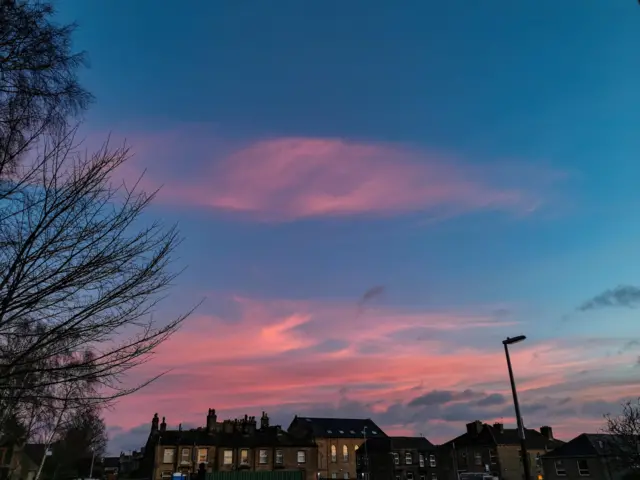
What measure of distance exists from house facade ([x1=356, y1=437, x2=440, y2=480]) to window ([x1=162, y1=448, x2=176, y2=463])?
1080 inches

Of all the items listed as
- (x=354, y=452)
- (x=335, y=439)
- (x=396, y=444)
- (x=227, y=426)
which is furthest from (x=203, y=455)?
(x=396, y=444)

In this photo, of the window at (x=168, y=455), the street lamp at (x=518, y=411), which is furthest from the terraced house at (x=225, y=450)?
the street lamp at (x=518, y=411)

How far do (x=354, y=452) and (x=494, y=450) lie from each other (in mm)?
21270

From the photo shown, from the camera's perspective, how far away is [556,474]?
55.2 meters

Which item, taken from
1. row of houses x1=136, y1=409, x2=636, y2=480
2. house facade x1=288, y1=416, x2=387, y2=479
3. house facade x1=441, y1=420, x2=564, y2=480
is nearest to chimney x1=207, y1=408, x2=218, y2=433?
row of houses x1=136, y1=409, x2=636, y2=480

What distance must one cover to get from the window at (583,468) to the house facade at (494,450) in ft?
49.9

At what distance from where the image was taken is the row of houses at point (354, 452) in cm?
5512

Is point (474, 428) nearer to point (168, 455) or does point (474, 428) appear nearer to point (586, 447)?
point (586, 447)

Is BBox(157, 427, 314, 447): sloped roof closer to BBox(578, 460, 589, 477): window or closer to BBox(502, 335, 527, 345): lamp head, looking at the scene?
BBox(578, 460, 589, 477): window

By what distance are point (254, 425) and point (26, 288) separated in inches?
2482

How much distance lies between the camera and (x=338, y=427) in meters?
73.2

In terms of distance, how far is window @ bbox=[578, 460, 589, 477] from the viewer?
52719 mm

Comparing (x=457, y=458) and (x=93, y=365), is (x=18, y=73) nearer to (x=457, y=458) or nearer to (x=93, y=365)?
(x=93, y=365)

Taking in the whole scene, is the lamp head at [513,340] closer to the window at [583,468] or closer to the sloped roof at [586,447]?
the sloped roof at [586,447]
